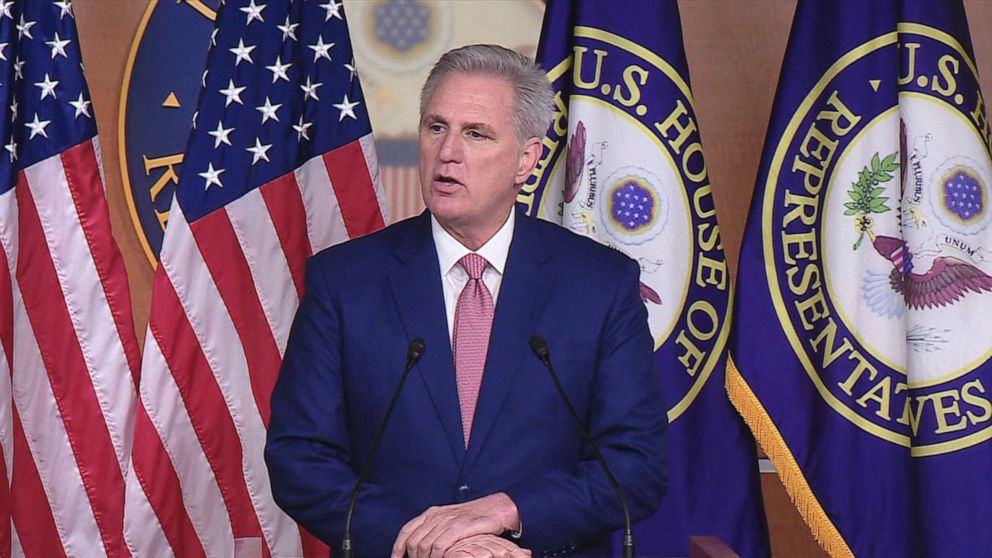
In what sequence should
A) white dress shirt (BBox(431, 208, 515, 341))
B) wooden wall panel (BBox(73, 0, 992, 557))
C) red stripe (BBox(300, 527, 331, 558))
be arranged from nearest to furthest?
1. white dress shirt (BBox(431, 208, 515, 341))
2. red stripe (BBox(300, 527, 331, 558))
3. wooden wall panel (BBox(73, 0, 992, 557))

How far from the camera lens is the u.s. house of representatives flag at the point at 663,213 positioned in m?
3.32

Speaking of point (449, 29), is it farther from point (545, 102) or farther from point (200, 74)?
point (545, 102)

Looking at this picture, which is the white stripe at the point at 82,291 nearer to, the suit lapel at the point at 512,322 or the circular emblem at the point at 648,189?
the circular emblem at the point at 648,189

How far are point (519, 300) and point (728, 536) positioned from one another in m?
1.35

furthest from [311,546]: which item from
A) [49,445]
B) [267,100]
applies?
[267,100]

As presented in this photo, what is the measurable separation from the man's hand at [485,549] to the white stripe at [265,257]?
156 cm

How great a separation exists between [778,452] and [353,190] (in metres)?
1.37

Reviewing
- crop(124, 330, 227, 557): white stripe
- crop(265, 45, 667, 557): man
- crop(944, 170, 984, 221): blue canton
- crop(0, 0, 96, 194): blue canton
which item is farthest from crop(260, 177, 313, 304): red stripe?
crop(944, 170, 984, 221): blue canton

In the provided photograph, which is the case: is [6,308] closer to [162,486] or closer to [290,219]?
[162,486]

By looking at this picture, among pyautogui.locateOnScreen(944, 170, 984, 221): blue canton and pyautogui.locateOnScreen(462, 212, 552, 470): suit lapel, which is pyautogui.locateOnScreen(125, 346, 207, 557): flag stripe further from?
pyautogui.locateOnScreen(944, 170, 984, 221): blue canton

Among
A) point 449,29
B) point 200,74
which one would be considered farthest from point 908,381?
point 200,74

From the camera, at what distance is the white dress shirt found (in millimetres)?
2357

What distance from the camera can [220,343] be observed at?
3281 mm

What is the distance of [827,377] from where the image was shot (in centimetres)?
327
